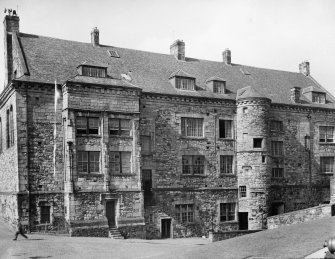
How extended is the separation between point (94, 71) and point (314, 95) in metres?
23.4

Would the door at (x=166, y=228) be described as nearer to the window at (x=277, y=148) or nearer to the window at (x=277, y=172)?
the window at (x=277, y=172)

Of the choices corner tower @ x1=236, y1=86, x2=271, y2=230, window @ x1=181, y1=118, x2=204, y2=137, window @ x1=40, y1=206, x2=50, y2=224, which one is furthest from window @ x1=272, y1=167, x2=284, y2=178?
window @ x1=40, y1=206, x2=50, y2=224

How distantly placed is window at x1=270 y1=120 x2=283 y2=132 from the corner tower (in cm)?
299

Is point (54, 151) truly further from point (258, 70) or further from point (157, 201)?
point (258, 70)

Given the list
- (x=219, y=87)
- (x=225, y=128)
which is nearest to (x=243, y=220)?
(x=225, y=128)

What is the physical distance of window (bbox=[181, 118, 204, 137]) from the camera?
38750 millimetres

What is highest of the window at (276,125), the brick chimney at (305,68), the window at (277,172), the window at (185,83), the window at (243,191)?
the brick chimney at (305,68)

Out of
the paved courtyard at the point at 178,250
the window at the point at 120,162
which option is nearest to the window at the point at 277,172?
the paved courtyard at the point at 178,250

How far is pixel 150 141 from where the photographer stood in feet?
122

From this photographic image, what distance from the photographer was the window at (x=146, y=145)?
121 ft

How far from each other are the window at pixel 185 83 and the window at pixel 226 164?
22.7 ft

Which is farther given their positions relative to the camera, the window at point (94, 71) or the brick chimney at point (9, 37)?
the brick chimney at point (9, 37)

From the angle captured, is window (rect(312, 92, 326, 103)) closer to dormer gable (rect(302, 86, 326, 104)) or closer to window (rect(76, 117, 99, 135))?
dormer gable (rect(302, 86, 326, 104))

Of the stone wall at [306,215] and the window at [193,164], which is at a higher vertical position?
the window at [193,164]
